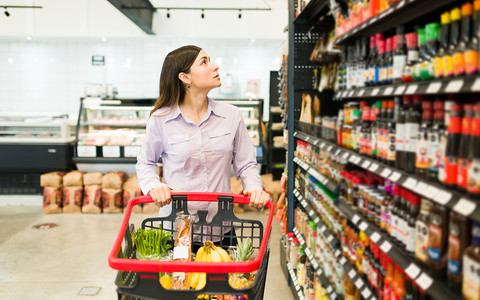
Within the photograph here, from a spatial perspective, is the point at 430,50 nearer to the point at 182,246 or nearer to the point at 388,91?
the point at 388,91

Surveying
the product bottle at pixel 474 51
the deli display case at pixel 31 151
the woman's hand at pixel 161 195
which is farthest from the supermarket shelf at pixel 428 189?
the deli display case at pixel 31 151

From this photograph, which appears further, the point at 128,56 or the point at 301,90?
the point at 128,56

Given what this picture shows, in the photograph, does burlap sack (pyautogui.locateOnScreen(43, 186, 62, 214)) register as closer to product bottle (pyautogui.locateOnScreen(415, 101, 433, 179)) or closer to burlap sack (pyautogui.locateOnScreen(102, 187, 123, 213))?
burlap sack (pyautogui.locateOnScreen(102, 187, 123, 213))

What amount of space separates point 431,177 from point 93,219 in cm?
571

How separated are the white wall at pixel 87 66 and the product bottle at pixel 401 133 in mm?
7527

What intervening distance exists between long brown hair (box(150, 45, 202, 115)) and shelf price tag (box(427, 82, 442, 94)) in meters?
1.28

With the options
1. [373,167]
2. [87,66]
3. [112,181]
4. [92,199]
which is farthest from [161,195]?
[87,66]

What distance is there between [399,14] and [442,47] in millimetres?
593

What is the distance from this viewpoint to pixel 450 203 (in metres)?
1.37

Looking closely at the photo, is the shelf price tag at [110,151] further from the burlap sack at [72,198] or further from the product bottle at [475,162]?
the product bottle at [475,162]

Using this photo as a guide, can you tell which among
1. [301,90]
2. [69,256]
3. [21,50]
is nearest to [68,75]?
[21,50]

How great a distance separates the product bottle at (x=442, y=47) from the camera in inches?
63.5

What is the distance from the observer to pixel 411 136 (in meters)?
1.81

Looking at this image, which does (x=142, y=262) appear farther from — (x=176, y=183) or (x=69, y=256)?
(x=69, y=256)
